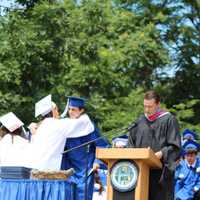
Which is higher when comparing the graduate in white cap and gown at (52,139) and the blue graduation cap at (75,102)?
the blue graduation cap at (75,102)

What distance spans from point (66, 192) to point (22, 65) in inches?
239

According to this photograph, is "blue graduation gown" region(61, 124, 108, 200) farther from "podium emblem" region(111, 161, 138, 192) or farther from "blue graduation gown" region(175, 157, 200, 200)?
"blue graduation gown" region(175, 157, 200, 200)

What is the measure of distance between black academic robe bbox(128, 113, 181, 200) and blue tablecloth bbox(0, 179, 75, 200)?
1.18 meters

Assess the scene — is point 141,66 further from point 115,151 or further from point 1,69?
point 115,151

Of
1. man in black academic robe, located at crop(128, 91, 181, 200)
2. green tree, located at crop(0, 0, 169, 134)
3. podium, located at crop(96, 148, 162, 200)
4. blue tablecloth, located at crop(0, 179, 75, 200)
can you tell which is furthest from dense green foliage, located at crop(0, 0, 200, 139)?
podium, located at crop(96, 148, 162, 200)

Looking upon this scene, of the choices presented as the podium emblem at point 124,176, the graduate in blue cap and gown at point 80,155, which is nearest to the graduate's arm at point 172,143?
the podium emblem at point 124,176

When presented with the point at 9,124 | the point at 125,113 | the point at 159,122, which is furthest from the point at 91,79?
the point at 159,122

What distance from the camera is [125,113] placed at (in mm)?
16906

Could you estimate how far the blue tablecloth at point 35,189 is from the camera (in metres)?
7.08

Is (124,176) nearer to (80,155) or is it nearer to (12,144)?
(80,155)

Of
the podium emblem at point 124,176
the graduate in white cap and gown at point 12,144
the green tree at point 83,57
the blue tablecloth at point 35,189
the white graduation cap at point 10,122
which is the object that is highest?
the green tree at point 83,57

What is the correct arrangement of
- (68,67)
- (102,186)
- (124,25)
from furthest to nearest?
(124,25)
(68,67)
(102,186)

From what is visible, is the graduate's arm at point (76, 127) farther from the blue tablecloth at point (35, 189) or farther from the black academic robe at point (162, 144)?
the black academic robe at point (162, 144)

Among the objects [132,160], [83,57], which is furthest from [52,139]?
[83,57]
